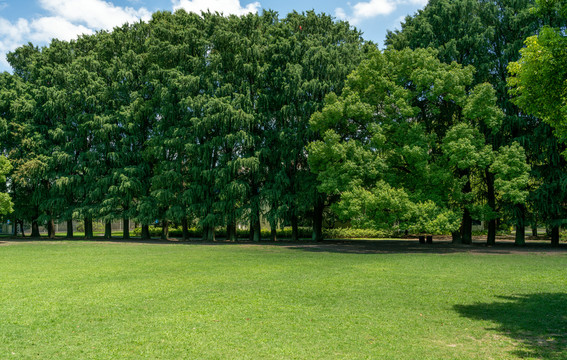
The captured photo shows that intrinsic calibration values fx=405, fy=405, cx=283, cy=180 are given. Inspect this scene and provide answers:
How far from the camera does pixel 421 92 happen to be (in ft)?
89.8

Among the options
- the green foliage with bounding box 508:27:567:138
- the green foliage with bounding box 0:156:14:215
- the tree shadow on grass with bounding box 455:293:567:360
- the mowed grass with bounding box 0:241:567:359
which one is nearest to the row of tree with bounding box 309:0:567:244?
the mowed grass with bounding box 0:241:567:359

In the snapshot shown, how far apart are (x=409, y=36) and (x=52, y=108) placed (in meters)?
33.4

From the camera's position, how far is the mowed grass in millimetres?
6121

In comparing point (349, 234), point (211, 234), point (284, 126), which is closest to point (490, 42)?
point (284, 126)

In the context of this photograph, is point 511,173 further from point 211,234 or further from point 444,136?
point 211,234

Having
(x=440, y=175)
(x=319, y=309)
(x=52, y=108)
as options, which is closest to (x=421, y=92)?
(x=440, y=175)

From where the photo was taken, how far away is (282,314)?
8.21 m

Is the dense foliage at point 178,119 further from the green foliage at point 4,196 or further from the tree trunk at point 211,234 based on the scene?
the green foliage at point 4,196

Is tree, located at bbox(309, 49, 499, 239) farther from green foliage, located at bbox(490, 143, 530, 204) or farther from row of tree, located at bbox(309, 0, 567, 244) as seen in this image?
green foliage, located at bbox(490, 143, 530, 204)

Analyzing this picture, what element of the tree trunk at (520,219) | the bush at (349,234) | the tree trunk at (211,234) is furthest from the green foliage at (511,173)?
the tree trunk at (211,234)

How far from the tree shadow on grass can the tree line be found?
13.9 meters

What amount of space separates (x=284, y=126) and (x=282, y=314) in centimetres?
2688

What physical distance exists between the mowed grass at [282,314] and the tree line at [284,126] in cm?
1200

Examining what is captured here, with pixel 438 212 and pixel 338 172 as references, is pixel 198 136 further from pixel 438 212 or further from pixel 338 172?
pixel 438 212
